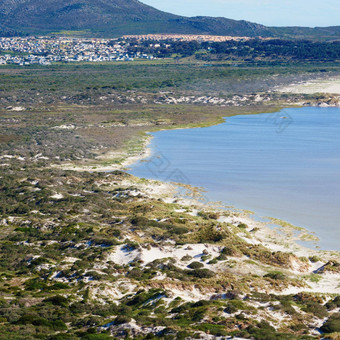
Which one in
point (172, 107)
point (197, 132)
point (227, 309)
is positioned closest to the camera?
point (227, 309)

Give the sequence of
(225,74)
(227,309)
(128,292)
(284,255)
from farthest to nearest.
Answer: (225,74) → (284,255) → (128,292) → (227,309)

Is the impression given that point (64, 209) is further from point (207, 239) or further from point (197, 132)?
point (197, 132)

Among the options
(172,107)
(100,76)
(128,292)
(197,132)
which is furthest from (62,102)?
(128,292)

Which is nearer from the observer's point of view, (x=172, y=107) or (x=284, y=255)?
(x=284, y=255)

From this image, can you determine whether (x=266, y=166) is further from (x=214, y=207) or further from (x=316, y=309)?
(x=316, y=309)

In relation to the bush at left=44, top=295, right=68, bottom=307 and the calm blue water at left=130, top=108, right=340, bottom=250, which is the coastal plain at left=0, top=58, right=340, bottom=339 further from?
the calm blue water at left=130, top=108, right=340, bottom=250

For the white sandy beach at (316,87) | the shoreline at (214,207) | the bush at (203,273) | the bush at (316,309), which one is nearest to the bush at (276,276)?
the bush at (203,273)

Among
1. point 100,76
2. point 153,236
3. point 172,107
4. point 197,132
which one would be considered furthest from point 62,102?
point 153,236

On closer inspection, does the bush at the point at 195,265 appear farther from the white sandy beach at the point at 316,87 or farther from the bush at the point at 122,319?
the white sandy beach at the point at 316,87
